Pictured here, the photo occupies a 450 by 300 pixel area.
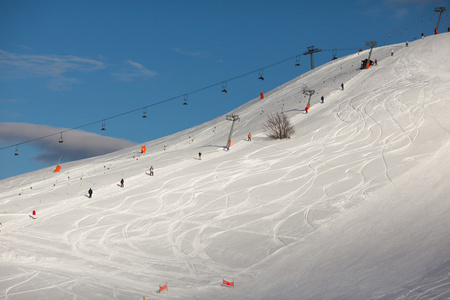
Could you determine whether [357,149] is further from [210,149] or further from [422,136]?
[210,149]

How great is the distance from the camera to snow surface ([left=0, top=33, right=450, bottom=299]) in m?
17.6

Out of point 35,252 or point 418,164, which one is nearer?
point 35,252

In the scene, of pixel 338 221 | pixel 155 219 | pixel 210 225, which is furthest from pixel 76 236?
pixel 338 221

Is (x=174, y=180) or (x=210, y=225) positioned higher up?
(x=174, y=180)

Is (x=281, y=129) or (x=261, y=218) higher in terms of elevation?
(x=281, y=129)

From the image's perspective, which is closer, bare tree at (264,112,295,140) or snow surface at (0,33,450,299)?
snow surface at (0,33,450,299)

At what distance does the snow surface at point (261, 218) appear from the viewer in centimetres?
1759

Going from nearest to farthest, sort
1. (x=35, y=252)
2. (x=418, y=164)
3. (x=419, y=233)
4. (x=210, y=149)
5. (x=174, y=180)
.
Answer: (x=419, y=233)
(x=35, y=252)
(x=418, y=164)
(x=174, y=180)
(x=210, y=149)

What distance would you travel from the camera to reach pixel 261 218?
85.3ft

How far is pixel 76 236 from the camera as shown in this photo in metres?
25.1

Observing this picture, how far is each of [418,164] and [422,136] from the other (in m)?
7.28

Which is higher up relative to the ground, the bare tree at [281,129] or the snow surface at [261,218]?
the bare tree at [281,129]

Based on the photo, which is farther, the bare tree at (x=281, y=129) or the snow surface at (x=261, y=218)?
the bare tree at (x=281, y=129)

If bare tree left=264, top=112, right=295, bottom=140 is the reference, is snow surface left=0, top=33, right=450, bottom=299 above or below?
below
